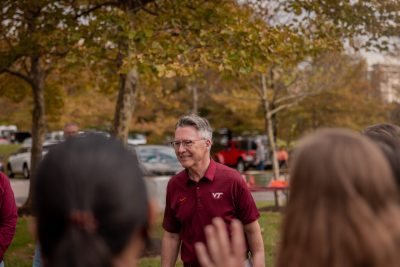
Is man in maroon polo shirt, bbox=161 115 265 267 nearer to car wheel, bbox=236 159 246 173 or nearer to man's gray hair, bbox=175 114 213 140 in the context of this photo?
man's gray hair, bbox=175 114 213 140

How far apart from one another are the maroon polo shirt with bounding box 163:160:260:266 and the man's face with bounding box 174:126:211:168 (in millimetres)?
152

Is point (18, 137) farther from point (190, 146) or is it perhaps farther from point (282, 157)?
point (190, 146)

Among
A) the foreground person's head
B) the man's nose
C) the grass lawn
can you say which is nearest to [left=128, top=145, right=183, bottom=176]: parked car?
the grass lawn

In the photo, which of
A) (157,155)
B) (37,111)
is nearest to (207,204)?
(37,111)

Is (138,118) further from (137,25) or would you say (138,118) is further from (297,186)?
(297,186)

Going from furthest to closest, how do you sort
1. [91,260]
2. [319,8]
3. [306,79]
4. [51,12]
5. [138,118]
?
1. [138,118]
2. [306,79]
3. [51,12]
4. [319,8]
5. [91,260]

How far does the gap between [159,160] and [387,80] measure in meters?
20.6

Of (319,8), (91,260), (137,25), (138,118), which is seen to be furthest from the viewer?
(138,118)

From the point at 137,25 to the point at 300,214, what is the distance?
33.3ft

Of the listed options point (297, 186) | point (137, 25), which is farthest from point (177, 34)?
point (297, 186)

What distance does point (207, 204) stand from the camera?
491cm

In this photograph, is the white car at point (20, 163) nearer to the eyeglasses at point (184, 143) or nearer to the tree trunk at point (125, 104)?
the tree trunk at point (125, 104)

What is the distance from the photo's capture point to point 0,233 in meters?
5.19

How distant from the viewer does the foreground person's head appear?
179cm
